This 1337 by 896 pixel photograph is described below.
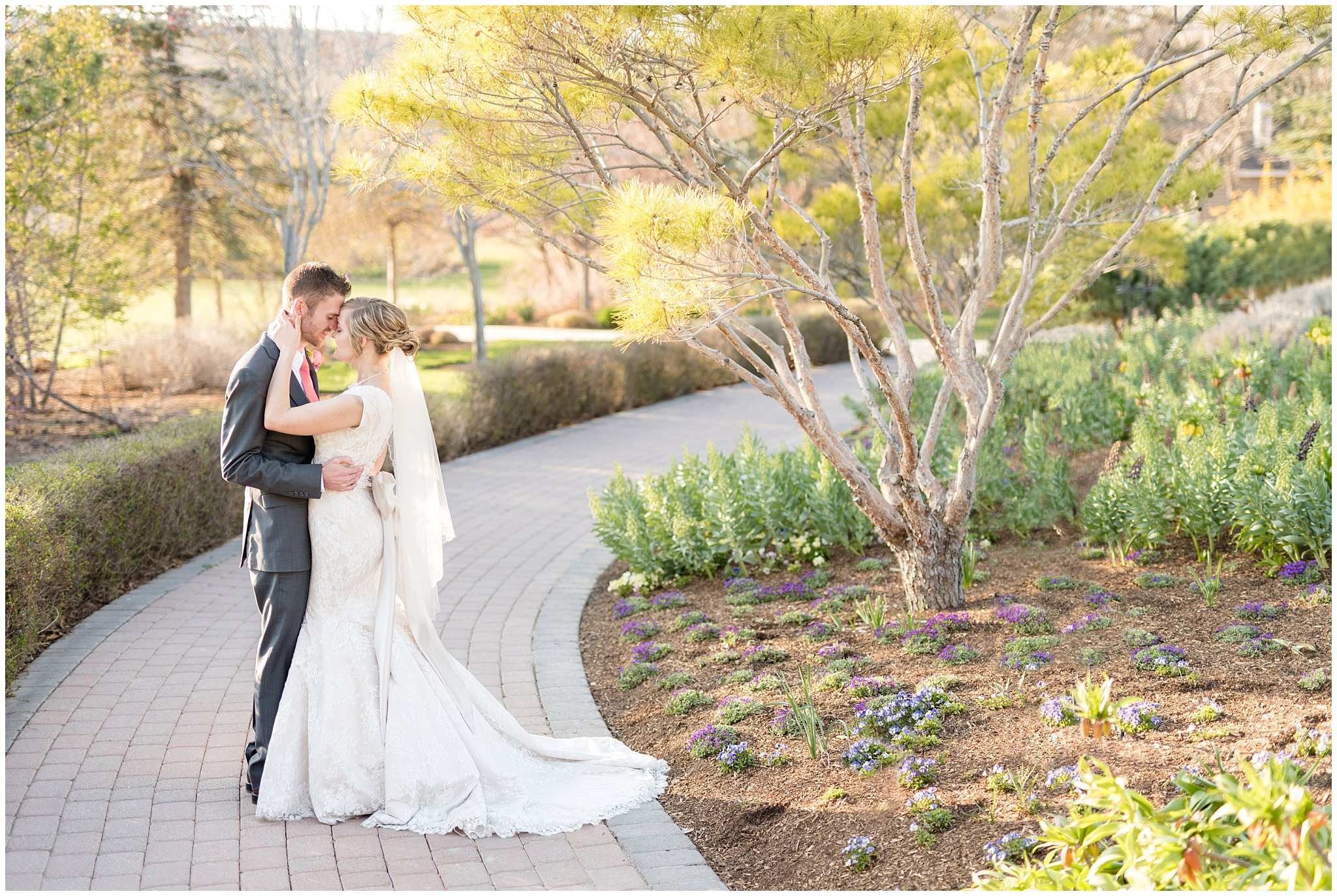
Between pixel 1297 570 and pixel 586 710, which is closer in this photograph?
pixel 586 710

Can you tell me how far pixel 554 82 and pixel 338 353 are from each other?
1.36m

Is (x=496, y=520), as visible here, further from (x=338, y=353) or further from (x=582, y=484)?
(x=338, y=353)

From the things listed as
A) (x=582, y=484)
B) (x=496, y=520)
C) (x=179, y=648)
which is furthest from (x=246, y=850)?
(x=582, y=484)

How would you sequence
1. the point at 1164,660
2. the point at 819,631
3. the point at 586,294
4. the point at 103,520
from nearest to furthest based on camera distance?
1. the point at 1164,660
2. the point at 819,631
3. the point at 103,520
4. the point at 586,294

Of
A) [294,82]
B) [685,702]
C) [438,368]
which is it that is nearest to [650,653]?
[685,702]

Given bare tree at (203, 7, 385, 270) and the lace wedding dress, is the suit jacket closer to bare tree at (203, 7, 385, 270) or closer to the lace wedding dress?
the lace wedding dress

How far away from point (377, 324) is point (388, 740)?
1.48 m

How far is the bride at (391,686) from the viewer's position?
3.71 m

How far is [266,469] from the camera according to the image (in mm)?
3805

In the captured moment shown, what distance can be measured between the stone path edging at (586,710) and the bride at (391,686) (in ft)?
0.54

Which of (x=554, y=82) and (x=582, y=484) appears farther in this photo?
(x=582, y=484)

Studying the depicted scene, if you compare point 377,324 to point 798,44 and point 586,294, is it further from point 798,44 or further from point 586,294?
point 586,294

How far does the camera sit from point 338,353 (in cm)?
405

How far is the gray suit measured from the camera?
12.5 ft
